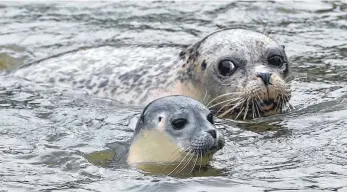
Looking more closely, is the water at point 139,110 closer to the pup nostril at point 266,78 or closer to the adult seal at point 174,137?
the adult seal at point 174,137

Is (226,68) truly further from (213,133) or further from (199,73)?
(213,133)

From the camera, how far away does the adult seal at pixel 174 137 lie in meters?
7.36

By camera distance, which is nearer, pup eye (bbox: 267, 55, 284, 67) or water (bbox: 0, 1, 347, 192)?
water (bbox: 0, 1, 347, 192)

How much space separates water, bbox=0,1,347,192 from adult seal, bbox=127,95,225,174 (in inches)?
6.3

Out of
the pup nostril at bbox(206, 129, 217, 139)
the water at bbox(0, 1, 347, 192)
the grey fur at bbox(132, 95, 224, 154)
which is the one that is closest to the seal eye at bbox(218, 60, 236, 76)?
the water at bbox(0, 1, 347, 192)

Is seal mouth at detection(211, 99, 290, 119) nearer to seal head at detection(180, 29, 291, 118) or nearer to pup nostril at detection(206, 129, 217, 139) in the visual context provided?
seal head at detection(180, 29, 291, 118)

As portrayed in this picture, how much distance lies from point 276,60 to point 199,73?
0.71 m

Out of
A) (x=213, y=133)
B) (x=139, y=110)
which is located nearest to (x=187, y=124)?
(x=213, y=133)

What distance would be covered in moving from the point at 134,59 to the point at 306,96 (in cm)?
181

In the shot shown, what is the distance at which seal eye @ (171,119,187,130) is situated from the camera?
7.60 metres

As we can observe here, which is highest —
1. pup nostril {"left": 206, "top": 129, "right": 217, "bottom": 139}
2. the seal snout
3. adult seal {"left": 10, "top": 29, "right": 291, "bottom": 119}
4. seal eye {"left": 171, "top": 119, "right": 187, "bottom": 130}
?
adult seal {"left": 10, "top": 29, "right": 291, "bottom": 119}

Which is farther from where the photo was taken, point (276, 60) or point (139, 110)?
point (139, 110)

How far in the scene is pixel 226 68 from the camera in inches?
373

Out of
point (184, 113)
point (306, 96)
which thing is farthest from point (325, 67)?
point (184, 113)
